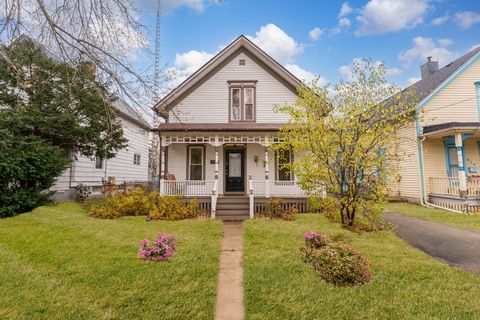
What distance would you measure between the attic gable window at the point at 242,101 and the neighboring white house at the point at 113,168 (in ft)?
15.4

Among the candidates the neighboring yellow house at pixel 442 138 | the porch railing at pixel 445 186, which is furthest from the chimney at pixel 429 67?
the porch railing at pixel 445 186

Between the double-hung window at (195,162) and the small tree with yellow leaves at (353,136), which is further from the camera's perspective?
the double-hung window at (195,162)

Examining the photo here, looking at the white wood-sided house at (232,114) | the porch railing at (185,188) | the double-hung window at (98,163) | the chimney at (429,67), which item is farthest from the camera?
the chimney at (429,67)

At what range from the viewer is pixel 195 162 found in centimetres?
1233

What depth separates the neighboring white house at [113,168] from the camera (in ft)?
41.8

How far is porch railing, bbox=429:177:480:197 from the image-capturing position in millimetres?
11031

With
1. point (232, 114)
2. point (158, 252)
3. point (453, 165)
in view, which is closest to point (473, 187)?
point (453, 165)

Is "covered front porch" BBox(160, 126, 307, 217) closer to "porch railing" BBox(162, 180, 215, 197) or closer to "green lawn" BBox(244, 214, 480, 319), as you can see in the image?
"porch railing" BBox(162, 180, 215, 197)

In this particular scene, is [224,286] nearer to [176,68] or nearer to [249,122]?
[176,68]

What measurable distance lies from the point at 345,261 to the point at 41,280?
5207mm

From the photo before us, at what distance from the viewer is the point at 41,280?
3.93 meters

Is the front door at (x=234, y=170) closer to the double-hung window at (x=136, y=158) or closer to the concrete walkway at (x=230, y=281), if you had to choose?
the concrete walkway at (x=230, y=281)

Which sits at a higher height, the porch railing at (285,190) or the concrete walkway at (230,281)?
the porch railing at (285,190)

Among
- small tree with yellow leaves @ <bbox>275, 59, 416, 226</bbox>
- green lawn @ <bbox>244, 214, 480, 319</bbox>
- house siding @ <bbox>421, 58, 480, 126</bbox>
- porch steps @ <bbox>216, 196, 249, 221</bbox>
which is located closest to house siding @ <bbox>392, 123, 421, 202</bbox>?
house siding @ <bbox>421, 58, 480, 126</bbox>
